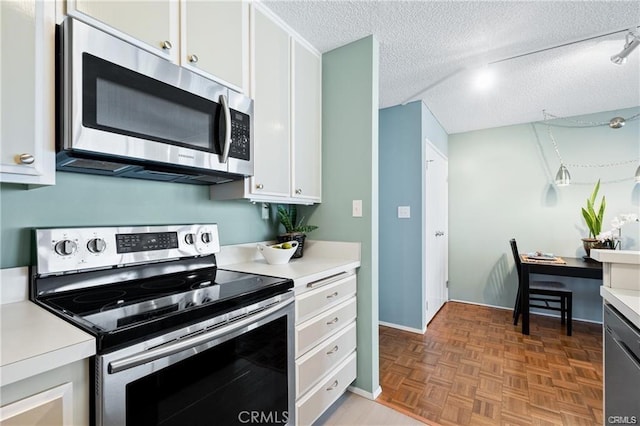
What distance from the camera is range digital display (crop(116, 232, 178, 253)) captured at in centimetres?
125

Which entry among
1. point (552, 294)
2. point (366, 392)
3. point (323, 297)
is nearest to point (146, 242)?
point (323, 297)

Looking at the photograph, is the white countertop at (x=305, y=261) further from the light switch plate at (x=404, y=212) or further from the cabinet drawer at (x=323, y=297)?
the light switch plate at (x=404, y=212)

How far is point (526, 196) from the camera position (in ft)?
12.0

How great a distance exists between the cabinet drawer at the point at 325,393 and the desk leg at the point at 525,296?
2123mm

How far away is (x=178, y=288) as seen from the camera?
1188mm

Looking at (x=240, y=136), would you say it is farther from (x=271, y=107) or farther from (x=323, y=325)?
(x=323, y=325)

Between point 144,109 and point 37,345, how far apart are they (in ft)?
2.69

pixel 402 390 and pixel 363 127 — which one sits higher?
pixel 363 127

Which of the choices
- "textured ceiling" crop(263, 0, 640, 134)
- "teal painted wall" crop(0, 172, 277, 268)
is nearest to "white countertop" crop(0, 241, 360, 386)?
"teal painted wall" crop(0, 172, 277, 268)

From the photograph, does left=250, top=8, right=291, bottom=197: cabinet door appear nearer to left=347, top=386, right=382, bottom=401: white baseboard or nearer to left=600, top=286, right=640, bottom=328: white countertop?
left=347, top=386, right=382, bottom=401: white baseboard

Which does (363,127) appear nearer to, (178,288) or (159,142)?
(159,142)

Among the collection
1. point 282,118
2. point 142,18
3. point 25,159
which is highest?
point 142,18

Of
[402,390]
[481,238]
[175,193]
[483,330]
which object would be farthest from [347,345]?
[481,238]

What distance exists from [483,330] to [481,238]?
1.32 m
